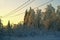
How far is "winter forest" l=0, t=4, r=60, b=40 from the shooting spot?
9.18 m

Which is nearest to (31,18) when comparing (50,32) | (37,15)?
(37,15)

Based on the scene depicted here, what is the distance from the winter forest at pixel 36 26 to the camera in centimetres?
918

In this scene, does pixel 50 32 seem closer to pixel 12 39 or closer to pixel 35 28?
pixel 35 28

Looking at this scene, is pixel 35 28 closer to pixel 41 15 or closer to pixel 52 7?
pixel 41 15

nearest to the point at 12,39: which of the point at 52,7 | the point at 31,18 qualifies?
the point at 31,18

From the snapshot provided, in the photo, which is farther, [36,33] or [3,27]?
[36,33]

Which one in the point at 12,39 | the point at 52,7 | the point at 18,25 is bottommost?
the point at 12,39

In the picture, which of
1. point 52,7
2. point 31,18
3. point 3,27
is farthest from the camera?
point 52,7

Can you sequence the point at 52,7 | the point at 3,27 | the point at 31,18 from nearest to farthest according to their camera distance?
the point at 3,27 < the point at 31,18 < the point at 52,7

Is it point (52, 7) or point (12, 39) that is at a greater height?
point (52, 7)

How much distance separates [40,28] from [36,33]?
359 mm

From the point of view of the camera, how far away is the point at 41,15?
959 cm

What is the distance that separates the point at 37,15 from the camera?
Result: 9570 mm

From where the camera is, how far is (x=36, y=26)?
9734 millimetres
